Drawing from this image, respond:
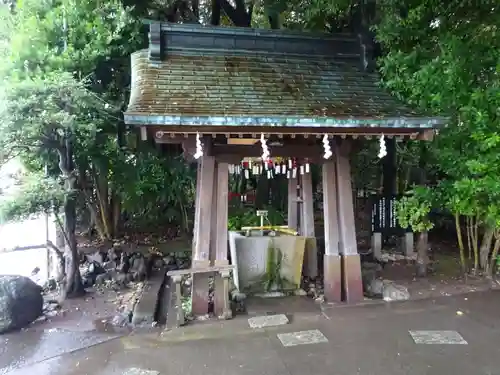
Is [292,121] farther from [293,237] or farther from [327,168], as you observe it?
[293,237]

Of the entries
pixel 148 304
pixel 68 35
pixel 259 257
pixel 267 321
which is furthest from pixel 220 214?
pixel 68 35

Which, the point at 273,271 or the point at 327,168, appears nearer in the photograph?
the point at 327,168

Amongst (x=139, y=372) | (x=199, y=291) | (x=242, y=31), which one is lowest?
(x=139, y=372)

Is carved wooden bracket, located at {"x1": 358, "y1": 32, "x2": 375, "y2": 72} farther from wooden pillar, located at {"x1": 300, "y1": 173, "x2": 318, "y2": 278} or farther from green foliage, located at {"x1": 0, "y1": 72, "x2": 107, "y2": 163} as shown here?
green foliage, located at {"x1": 0, "y1": 72, "x2": 107, "y2": 163}

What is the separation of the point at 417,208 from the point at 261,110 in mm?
3204

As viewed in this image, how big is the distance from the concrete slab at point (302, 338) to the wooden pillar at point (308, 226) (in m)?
2.31

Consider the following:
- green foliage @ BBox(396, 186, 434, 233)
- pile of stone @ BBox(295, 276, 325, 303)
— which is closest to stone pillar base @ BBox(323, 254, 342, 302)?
Answer: pile of stone @ BBox(295, 276, 325, 303)

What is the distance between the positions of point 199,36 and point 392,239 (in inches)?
256

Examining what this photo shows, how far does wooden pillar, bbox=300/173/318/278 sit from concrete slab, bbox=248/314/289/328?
1.89m

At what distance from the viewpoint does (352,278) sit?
19.7 ft

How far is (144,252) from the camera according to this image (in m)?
9.09

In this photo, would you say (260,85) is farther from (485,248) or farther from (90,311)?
(485,248)

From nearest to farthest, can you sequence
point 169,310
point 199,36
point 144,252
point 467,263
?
point 169,310, point 199,36, point 467,263, point 144,252

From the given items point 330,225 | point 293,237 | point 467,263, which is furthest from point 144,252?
point 467,263
